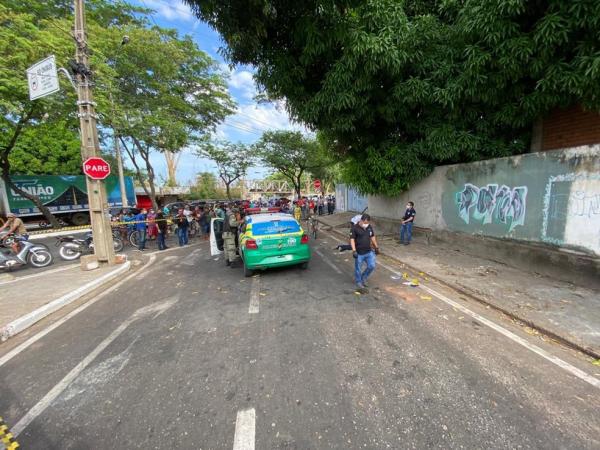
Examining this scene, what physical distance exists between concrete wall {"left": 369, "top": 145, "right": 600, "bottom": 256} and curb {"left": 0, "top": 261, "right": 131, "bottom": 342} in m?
10.4

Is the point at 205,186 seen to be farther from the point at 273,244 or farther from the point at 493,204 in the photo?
the point at 493,204

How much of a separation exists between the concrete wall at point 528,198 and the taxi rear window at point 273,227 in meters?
5.62

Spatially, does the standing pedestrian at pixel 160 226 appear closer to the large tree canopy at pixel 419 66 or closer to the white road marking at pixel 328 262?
the white road marking at pixel 328 262

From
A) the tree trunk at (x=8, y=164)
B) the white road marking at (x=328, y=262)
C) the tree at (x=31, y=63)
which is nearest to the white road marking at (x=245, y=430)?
the white road marking at (x=328, y=262)

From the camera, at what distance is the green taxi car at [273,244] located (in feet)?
19.4

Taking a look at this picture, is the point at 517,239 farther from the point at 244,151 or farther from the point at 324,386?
the point at 244,151

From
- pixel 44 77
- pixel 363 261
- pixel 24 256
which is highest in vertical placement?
pixel 44 77

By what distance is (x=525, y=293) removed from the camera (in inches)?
190

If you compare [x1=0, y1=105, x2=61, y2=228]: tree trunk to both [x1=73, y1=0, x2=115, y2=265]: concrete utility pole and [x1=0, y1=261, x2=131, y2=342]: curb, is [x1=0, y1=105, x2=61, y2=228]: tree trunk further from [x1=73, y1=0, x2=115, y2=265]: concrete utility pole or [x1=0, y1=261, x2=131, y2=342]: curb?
[x1=0, y1=261, x2=131, y2=342]: curb

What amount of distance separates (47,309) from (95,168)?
4112 millimetres

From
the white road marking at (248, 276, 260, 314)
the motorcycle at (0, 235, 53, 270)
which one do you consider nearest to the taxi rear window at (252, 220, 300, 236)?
the white road marking at (248, 276, 260, 314)

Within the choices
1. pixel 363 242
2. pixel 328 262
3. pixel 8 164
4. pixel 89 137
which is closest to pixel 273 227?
pixel 363 242

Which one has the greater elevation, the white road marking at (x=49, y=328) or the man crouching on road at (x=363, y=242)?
the man crouching on road at (x=363, y=242)

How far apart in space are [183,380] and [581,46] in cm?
936
